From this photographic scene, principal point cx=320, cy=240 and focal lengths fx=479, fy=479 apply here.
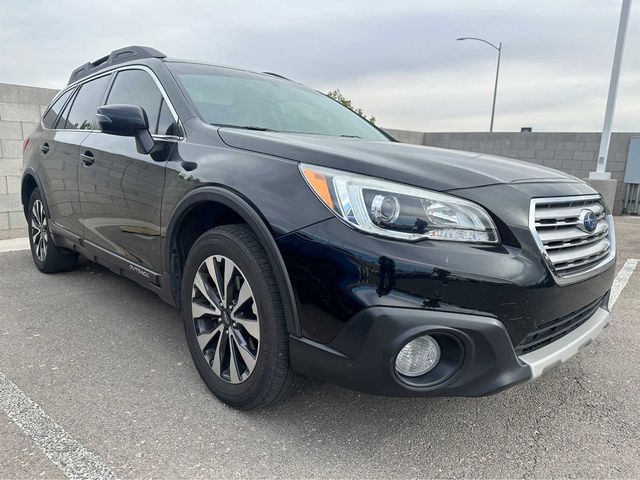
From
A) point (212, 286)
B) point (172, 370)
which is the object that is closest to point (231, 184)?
point (212, 286)

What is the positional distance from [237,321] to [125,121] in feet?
4.03

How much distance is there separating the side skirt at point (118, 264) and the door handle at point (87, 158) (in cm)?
57

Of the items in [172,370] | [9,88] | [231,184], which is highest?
[9,88]

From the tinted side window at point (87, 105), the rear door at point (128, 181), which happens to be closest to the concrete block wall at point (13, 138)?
the tinted side window at point (87, 105)

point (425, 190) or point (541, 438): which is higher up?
point (425, 190)

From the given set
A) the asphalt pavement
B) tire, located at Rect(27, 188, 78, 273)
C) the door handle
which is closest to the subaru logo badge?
the asphalt pavement

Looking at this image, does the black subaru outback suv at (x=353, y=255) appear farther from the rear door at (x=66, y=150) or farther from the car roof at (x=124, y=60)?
the rear door at (x=66, y=150)

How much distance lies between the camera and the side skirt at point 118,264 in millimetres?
2695

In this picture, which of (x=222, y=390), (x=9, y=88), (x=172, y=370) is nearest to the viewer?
(x=222, y=390)

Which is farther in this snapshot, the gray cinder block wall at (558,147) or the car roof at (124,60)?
the gray cinder block wall at (558,147)

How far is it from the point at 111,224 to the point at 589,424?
2.93 meters

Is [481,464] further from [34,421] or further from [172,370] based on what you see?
[34,421]

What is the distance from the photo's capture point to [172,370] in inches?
106

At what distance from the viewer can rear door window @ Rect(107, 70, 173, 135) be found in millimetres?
2777
